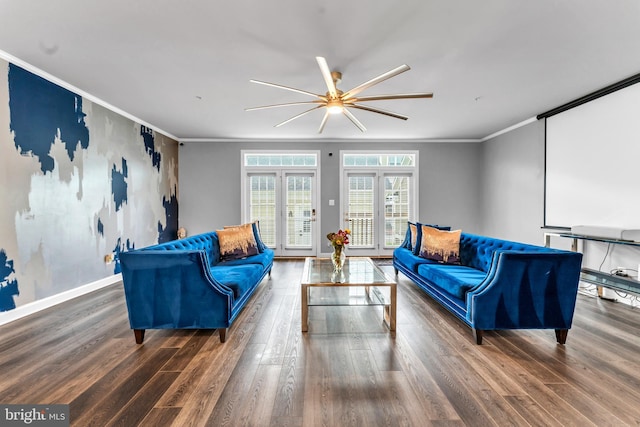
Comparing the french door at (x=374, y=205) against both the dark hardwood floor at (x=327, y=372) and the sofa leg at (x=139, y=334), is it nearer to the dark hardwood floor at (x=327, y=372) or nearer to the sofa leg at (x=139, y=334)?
the dark hardwood floor at (x=327, y=372)

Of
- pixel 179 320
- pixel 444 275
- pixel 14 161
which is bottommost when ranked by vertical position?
pixel 179 320

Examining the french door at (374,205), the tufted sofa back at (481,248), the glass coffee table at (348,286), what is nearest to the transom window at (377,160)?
the french door at (374,205)

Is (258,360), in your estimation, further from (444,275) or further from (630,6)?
(630,6)

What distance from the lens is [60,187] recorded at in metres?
3.25

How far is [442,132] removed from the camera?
5453 millimetres

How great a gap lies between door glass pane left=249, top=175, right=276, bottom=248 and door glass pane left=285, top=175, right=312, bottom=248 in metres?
0.31

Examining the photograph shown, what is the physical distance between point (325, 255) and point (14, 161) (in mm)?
4780

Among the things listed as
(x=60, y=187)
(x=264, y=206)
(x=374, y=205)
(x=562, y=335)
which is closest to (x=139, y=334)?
(x=60, y=187)

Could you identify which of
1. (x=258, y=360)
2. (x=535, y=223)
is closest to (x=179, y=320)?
(x=258, y=360)

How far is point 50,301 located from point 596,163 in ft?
22.3

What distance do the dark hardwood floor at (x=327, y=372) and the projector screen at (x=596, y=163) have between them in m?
1.33

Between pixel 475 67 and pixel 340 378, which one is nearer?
pixel 340 378

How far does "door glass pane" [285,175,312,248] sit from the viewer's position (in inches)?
238

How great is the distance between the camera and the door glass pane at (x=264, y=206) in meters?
6.06
